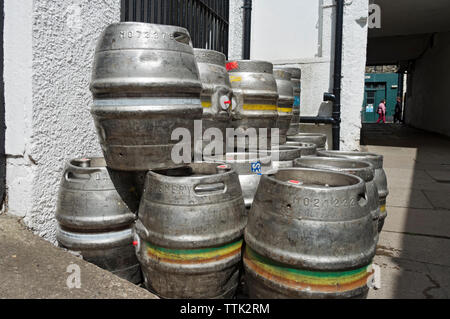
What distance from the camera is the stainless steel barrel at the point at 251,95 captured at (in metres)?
2.99

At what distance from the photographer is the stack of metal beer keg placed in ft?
5.19

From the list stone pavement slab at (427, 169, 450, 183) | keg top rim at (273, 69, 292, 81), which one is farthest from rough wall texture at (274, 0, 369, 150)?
keg top rim at (273, 69, 292, 81)

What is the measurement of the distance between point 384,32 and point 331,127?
804cm

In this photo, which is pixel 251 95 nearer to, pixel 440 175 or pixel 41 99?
pixel 41 99

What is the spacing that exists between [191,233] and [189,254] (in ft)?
0.38

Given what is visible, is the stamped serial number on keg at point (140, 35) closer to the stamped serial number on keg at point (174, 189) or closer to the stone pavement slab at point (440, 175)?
the stamped serial number on keg at point (174, 189)

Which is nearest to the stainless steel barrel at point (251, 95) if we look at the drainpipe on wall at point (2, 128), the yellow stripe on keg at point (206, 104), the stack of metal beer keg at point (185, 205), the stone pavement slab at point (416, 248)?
the yellow stripe on keg at point (206, 104)

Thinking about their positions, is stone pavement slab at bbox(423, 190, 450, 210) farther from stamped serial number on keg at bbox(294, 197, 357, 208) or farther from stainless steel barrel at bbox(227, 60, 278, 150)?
stamped serial number on keg at bbox(294, 197, 357, 208)

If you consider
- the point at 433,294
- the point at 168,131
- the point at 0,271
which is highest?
the point at 168,131

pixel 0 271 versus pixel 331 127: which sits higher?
pixel 331 127

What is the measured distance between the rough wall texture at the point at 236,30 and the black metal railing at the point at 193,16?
0.09 metres
